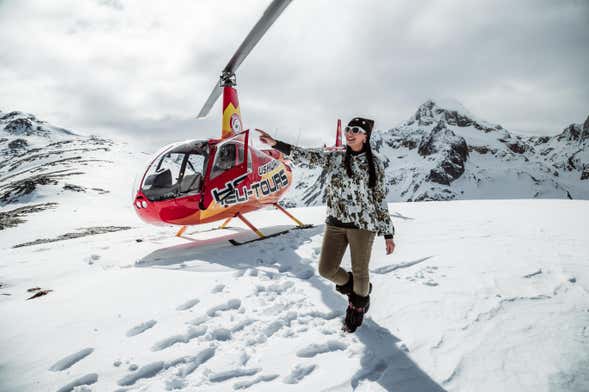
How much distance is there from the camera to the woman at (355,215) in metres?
3.57

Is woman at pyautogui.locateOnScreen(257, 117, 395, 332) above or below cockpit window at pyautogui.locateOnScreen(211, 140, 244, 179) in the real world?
below

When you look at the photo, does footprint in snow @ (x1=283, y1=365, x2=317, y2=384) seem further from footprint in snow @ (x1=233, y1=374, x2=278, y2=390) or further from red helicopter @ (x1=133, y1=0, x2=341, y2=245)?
red helicopter @ (x1=133, y1=0, x2=341, y2=245)

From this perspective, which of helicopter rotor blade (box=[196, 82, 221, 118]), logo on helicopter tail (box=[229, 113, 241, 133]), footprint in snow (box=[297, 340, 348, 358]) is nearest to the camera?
footprint in snow (box=[297, 340, 348, 358])

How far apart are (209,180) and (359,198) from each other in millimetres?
4208

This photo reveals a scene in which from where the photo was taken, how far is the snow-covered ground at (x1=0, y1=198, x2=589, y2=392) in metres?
2.77

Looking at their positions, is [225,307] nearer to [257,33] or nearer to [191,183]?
[191,183]

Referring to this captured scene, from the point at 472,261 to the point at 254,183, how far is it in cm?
499

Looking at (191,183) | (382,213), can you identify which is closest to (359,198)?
(382,213)

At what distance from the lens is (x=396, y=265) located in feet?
17.3

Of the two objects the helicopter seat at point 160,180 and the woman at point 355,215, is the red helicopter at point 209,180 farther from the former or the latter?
the woman at point 355,215

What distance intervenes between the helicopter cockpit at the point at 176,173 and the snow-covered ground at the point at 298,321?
4.45 feet

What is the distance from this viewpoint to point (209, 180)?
6.91 metres

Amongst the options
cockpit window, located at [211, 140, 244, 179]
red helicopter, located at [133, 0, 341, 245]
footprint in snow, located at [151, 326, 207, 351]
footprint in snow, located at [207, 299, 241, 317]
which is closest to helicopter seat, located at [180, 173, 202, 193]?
red helicopter, located at [133, 0, 341, 245]

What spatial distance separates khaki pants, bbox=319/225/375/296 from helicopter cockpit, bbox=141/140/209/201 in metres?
4.01
